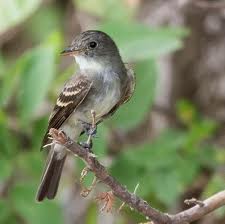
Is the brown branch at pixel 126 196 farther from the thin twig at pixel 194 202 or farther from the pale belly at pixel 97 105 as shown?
the pale belly at pixel 97 105

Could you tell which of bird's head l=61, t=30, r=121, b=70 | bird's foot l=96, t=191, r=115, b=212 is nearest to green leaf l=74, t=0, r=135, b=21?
Result: bird's head l=61, t=30, r=121, b=70

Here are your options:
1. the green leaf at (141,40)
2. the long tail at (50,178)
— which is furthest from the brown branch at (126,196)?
the green leaf at (141,40)

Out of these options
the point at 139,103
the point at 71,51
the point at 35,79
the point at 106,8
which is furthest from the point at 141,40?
the point at 106,8

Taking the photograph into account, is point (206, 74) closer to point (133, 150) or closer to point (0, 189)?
point (133, 150)

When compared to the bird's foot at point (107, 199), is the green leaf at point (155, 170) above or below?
above

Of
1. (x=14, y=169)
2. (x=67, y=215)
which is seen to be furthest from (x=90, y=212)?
(x=14, y=169)

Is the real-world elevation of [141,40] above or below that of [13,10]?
below

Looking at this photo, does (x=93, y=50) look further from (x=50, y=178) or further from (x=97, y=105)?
(x=50, y=178)
